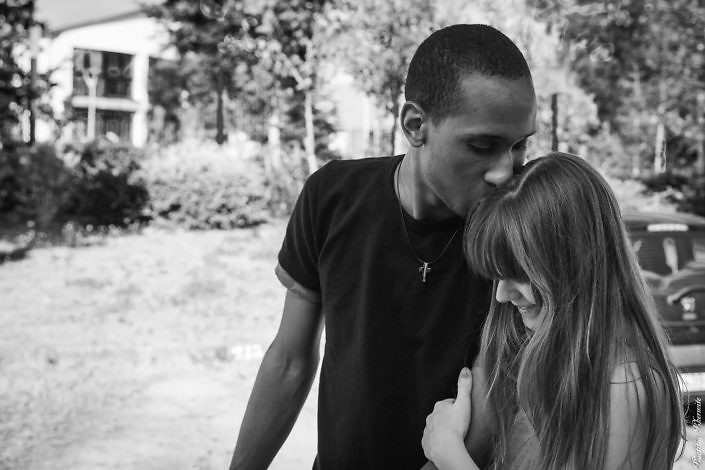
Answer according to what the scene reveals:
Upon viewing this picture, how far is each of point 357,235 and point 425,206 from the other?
179mm

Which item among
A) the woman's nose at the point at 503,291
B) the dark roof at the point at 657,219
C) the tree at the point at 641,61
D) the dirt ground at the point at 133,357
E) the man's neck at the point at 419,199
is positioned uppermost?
the tree at the point at 641,61

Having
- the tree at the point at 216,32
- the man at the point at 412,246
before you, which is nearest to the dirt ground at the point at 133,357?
the man at the point at 412,246

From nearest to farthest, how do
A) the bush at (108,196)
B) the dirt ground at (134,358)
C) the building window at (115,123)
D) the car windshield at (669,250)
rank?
the dirt ground at (134,358) < the car windshield at (669,250) < the bush at (108,196) < the building window at (115,123)

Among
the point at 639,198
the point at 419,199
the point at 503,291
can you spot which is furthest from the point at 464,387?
the point at 639,198

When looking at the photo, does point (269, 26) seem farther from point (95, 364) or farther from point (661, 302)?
point (661, 302)

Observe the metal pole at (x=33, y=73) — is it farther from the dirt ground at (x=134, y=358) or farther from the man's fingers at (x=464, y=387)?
the man's fingers at (x=464, y=387)

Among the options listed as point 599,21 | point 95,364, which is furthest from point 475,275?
point 599,21

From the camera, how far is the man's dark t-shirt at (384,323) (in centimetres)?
178

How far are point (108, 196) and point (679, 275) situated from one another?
12221 millimetres

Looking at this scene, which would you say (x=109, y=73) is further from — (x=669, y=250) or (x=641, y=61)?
(x=669, y=250)

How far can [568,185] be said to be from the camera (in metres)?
1.62

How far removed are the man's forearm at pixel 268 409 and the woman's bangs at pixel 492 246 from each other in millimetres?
651

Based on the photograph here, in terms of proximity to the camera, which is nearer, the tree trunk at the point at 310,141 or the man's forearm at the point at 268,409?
the man's forearm at the point at 268,409

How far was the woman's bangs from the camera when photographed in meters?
1.64
